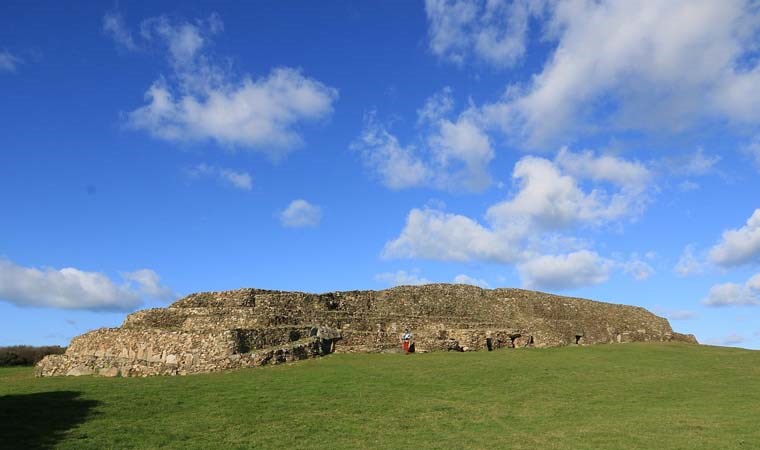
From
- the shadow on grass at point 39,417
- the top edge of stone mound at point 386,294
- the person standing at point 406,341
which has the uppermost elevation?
the top edge of stone mound at point 386,294

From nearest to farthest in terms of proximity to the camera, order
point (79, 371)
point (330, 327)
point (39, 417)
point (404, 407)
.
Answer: point (39, 417), point (404, 407), point (79, 371), point (330, 327)

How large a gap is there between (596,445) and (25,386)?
794 inches

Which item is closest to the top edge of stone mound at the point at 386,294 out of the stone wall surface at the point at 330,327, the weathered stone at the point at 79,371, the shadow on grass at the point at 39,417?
the stone wall surface at the point at 330,327

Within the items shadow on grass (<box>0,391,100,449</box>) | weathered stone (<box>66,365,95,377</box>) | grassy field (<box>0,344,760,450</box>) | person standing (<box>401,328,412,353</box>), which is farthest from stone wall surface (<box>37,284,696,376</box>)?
shadow on grass (<box>0,391,100,449</box>)

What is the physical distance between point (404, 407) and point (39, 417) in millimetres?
9969

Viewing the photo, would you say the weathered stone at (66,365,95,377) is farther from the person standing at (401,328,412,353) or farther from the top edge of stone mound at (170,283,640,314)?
the person standing at (401,328,412,353)

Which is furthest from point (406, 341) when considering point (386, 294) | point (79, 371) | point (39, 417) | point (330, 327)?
point (39, 417)

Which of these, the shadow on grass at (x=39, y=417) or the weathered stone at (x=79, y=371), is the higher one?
the weathered stone at (x=79, y=371)

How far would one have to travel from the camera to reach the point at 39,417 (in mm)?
15891

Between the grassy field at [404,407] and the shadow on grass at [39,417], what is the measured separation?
0.04 metres

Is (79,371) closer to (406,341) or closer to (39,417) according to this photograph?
(39,417)

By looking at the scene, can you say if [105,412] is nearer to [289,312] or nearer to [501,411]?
[501,411]

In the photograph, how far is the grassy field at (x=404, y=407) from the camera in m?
14.0

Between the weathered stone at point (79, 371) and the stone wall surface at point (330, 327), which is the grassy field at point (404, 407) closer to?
the weathered stone at point (79, 371)
